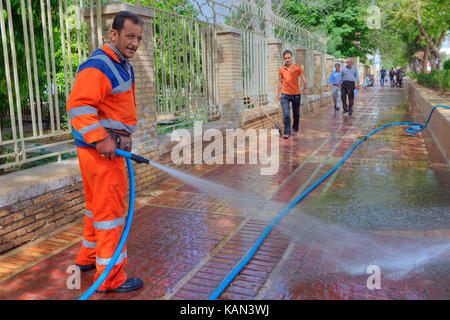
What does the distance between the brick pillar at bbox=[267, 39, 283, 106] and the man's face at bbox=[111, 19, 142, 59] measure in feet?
32.6

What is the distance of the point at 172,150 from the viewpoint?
6.93 meters

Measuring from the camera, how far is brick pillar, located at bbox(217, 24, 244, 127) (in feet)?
29.1

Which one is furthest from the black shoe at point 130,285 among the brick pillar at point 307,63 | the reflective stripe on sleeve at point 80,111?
the brick pillar at point 307,63

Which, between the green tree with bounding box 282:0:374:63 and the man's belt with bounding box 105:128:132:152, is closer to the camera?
the man's belt with bounding box 105:128:132:152

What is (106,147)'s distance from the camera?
9.53 ft

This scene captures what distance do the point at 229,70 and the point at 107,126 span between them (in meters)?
6.10

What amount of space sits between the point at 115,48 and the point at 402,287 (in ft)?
8.97

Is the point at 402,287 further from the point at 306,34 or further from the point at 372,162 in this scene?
the point at 306,34

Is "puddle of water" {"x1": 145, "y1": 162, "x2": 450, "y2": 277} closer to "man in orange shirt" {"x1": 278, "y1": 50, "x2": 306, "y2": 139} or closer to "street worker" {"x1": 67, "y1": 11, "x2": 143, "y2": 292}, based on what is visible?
"street worker" {"x1": 67, "y1": 11, "x2": 143, "y2": 292}
